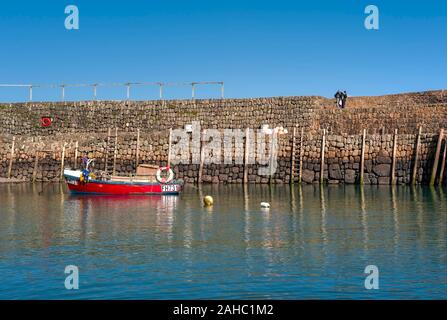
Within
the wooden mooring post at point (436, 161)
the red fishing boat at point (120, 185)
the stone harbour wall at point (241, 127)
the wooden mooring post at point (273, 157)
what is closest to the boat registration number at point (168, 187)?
the red fishing boat at point (120, 185)

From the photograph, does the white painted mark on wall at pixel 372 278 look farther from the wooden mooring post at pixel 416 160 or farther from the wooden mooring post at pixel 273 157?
the wooden mooring post at pixel 273 157

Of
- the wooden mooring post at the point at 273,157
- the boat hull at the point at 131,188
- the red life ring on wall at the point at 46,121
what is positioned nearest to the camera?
the boat hull at the point at 131,188

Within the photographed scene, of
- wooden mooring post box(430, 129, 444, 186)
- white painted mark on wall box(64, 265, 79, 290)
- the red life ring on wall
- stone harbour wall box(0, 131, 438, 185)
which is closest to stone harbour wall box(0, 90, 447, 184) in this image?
stone harbour wall box(0, 131, 438, 185)

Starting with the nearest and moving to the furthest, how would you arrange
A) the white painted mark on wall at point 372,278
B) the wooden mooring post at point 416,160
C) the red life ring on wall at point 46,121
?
the white painted mark on wall at point 372,278 < the wooden mooring post at point 416,160 < the red life ring on wall at point 46,121

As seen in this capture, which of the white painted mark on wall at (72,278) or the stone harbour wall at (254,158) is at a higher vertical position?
the stone harbour wall at (254,158)

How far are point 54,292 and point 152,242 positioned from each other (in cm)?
655

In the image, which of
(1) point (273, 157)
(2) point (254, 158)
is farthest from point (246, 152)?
(1) point (273, 157)

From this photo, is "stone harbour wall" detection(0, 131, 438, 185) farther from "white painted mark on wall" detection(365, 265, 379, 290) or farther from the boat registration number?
"white painted mark on wall" detection(365, 265, 379, 290)

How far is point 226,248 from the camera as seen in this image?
847 inches

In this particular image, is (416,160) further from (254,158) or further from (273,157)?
(254,158)

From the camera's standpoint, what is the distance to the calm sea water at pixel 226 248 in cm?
1655
